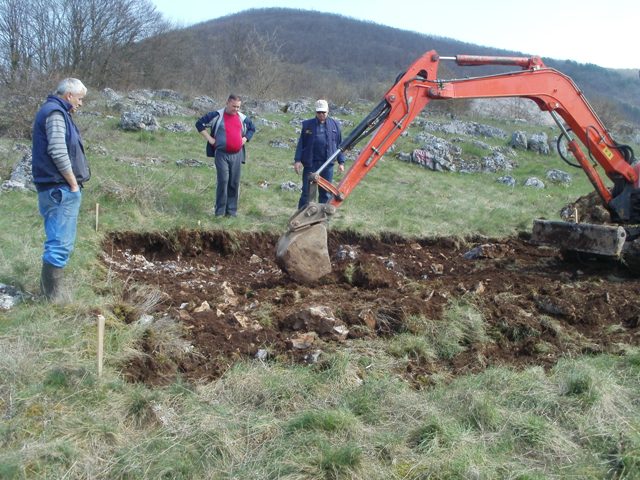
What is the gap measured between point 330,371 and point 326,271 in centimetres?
258

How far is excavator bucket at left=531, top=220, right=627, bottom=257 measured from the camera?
7344mm

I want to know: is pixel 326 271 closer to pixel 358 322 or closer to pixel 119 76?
pixel 358 322

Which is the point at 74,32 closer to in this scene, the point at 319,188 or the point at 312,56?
the point at 319,188

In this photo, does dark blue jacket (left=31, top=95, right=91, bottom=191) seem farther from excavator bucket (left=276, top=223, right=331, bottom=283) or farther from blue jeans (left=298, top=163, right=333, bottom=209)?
blue jeans (left=298, top=163, right=333, bottom=209)

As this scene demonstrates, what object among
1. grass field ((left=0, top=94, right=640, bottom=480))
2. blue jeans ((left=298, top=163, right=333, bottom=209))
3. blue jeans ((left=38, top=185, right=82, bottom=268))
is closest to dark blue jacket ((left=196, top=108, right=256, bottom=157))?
blue jeans ((left=298, top=163, right=333, bottom=209))

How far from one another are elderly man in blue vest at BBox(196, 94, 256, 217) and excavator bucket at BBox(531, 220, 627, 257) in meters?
4.26

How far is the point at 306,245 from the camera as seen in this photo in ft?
22.6

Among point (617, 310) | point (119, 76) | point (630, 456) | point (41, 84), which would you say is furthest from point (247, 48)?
point (630, 456)

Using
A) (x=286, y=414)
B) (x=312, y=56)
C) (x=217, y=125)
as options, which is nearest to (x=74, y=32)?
(x=217, y=125)

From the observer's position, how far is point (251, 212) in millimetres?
9711

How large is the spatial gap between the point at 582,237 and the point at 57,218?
5.90 metres

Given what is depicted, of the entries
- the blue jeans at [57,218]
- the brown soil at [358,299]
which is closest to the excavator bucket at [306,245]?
→ the brown soil at [358,299]

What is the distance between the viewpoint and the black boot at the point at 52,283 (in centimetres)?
538

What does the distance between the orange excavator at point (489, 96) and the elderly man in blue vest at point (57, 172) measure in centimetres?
232
